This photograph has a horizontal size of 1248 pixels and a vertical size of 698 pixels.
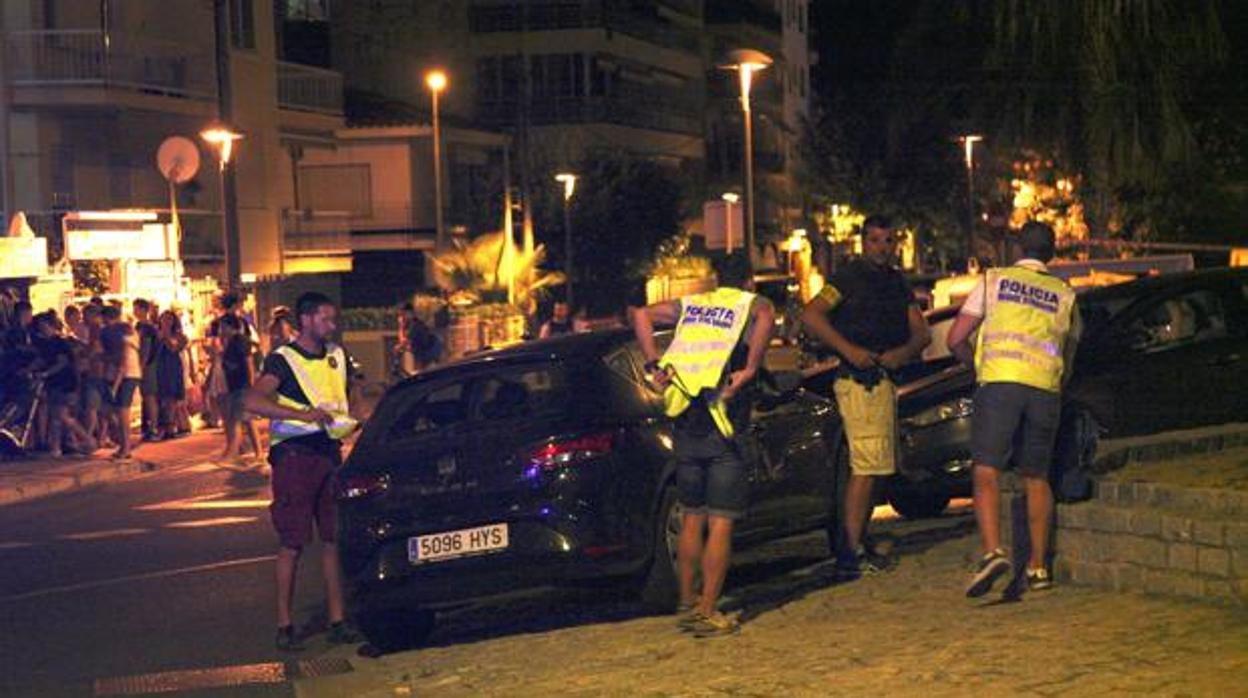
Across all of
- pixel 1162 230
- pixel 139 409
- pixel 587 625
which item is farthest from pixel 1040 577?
pixel 1162 230

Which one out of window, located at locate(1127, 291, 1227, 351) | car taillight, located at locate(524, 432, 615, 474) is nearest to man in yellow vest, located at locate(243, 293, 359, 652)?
car taillight, located at locate(524, 432, 615, 474)

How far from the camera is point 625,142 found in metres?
79.2

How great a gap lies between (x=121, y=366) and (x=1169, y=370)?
13945 mm

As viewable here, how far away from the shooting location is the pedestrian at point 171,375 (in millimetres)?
28578

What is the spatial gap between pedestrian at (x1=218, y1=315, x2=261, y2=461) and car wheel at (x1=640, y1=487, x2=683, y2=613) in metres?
14.0

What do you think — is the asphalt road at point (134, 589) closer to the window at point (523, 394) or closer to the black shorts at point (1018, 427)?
the window at point (523, 394)

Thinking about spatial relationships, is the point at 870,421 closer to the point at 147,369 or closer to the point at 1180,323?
the point at 1180,323

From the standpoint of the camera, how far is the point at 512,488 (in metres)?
11.1

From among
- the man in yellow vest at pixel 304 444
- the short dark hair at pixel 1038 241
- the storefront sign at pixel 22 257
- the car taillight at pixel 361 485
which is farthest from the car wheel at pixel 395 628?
the storefront sign at pixel 22 257

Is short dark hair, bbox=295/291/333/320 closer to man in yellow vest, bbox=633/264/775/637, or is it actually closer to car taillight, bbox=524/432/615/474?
car taillight, bbox=524/432/615/474

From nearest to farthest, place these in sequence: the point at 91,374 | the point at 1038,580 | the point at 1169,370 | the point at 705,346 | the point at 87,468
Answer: the point at 1038,580
the point at 705,346
the point at 1169,370
the point at 87,468
the point at 91,374

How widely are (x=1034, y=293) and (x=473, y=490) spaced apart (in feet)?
9.50

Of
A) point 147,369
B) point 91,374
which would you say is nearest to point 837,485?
point 91,374

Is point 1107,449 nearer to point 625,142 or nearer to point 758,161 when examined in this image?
point 625,142
